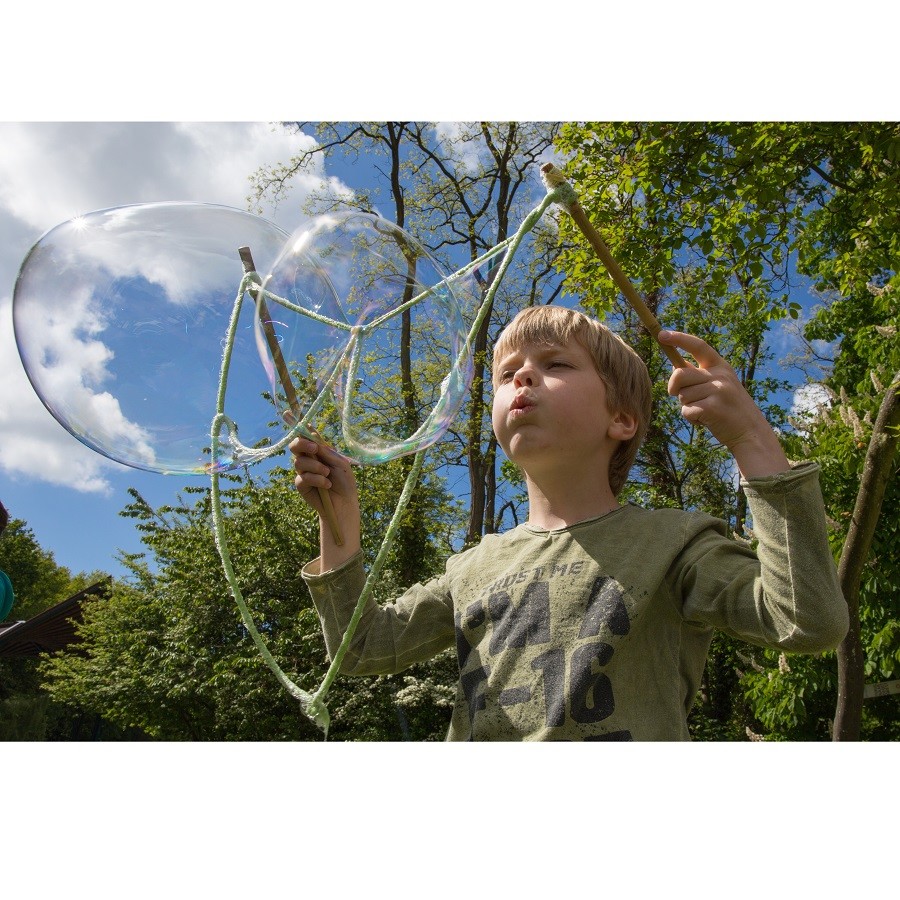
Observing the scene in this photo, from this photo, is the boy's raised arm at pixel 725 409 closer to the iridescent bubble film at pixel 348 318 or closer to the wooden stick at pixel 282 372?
the iridescent bubble film at pixel 348 318

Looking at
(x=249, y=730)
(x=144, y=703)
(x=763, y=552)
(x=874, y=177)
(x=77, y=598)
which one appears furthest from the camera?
(x=77, y=598)

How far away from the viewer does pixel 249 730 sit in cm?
838

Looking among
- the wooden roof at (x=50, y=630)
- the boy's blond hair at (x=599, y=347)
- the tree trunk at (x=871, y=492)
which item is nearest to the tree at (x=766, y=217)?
the tree trunk at (x=871, y=492)

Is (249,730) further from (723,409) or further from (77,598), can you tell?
(77,598)

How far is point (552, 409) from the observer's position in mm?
1498

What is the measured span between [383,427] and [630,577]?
3.65 feet

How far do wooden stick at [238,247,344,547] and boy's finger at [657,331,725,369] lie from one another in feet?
2.36

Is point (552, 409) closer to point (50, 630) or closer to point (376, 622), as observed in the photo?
point (376, 622)

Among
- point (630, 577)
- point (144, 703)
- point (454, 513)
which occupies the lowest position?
point (144, 703)

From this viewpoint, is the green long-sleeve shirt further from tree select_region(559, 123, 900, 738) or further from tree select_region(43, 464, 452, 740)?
tree select_region(43, 464, 452, 740)

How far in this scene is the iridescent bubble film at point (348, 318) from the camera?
6.06 ft

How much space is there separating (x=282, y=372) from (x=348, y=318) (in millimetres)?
309

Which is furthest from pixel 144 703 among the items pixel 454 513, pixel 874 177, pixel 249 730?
pixel 874 177

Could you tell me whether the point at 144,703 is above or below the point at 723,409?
below
